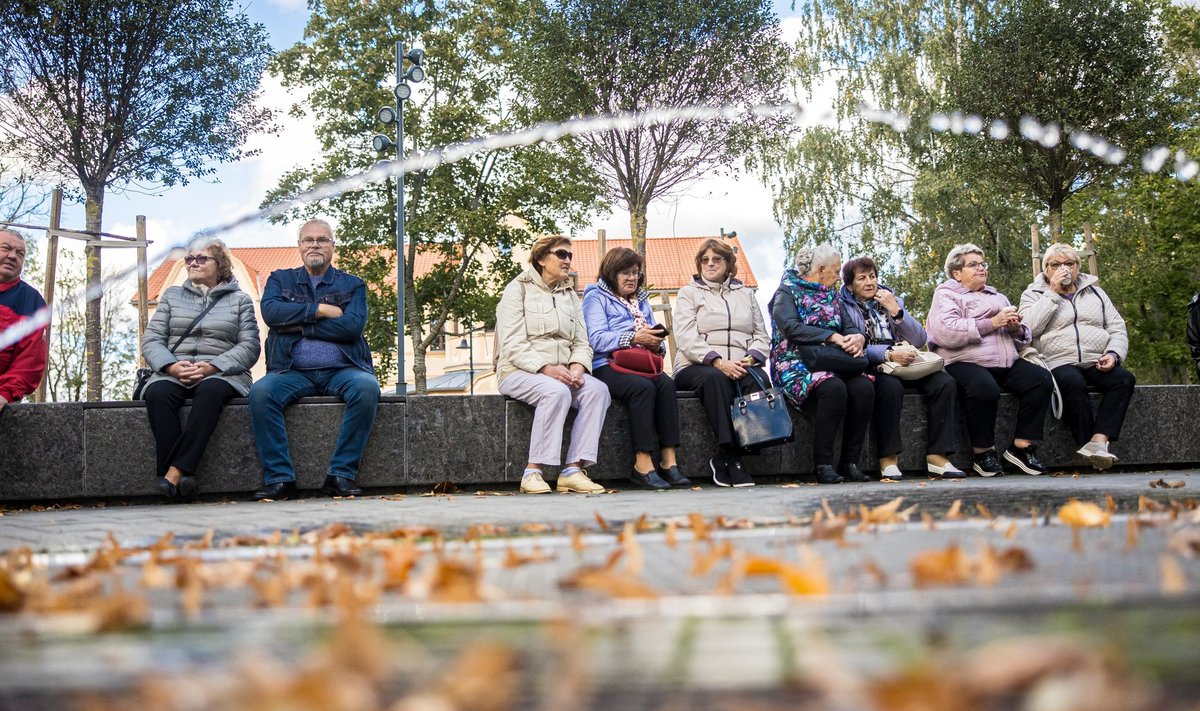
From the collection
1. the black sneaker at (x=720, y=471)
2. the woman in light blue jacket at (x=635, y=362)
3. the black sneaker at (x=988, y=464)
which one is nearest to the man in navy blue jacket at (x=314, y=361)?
the woman in light blue jacket at (x=635, y=362)

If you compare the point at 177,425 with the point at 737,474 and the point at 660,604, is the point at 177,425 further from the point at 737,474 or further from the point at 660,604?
the point at 660,604

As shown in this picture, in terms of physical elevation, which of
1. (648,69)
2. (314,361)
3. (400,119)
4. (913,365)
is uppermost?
(648,69)

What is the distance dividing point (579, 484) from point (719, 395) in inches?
50.8

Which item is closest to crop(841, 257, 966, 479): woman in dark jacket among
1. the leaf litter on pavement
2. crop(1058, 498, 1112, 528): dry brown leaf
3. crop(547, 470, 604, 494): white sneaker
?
crop(547, 470, 604, 494): white sneaker

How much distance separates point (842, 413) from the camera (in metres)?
8.38

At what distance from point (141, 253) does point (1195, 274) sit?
28038 millimetres

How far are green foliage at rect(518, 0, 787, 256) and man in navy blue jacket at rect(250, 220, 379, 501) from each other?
13270 mm

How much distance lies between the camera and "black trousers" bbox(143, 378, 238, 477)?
297 inches

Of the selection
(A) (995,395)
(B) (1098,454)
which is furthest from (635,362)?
(B) (1098,454)

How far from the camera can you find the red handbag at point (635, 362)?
27.2 feet

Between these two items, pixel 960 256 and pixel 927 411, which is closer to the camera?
pixel 927 411

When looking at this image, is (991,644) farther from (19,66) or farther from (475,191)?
(475,191)

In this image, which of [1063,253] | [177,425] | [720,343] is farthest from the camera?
[1063,253]

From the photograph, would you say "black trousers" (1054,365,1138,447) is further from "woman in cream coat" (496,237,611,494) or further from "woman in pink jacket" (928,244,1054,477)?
"woman in cream coat" (496,237,611,494)
